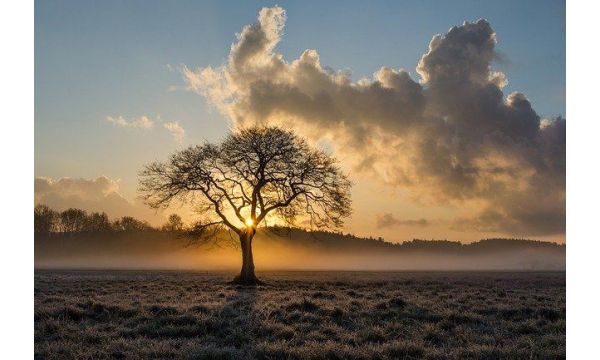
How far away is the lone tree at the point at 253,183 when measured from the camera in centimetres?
3747

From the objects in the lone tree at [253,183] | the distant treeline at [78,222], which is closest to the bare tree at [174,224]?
the lone tree at [253,183]

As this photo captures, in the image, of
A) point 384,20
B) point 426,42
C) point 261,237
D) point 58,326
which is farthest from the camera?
point 261,237

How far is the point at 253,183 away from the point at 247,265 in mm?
6118

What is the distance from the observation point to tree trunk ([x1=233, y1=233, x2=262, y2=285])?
3694 cm

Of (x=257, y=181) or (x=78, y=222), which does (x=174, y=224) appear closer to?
(x=257, y=181)

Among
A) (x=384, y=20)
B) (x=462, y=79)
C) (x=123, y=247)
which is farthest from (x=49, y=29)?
(x=123, y=247)

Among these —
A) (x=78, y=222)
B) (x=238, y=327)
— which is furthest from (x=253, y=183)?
(x=78, y=222)

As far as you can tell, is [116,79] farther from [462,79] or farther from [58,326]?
[462,79]

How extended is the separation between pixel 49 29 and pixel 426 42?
542 inches

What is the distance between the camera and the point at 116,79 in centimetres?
1953

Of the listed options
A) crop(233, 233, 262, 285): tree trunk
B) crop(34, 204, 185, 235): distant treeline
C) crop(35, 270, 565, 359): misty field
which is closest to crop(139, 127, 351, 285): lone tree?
crop(233, 233, 262, 285): tree trunk

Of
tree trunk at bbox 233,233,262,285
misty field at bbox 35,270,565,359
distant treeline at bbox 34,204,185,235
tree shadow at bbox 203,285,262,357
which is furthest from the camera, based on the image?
distant treeline at bbox 34,204,185,235

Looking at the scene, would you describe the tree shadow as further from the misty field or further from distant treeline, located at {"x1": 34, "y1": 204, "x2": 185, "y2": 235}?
distant treeline, located at {"x1": 34, "y1": 204, "x2": 185, "y2": 235}

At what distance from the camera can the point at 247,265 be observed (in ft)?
124
